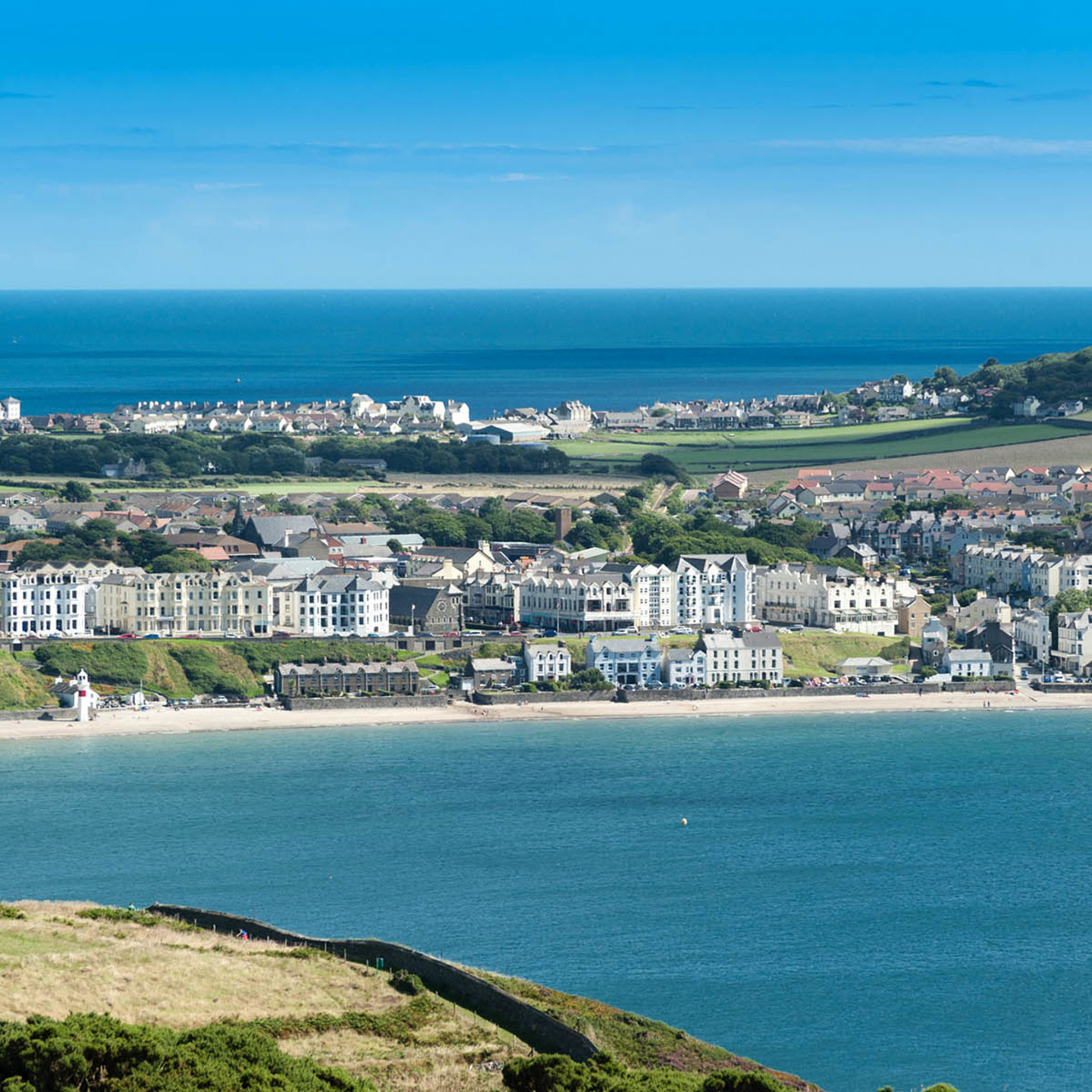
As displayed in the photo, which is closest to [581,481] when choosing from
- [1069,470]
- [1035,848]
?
[1069,470]

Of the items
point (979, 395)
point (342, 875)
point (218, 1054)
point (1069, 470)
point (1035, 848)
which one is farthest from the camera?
point (979, 395)

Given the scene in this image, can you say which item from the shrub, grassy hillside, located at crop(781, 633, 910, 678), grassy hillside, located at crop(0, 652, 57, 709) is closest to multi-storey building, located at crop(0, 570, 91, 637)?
grassy hillside, located at crop(0, 652, 57, 709)

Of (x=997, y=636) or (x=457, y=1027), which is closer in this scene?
(x=457, y=1027)

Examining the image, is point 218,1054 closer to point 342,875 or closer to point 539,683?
point 342,875

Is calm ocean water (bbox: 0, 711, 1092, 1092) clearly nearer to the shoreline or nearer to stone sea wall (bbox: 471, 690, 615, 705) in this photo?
the shoreline

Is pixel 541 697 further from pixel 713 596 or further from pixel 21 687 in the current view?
pixel 21 687

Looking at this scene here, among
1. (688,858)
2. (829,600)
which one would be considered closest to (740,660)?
(829,600)

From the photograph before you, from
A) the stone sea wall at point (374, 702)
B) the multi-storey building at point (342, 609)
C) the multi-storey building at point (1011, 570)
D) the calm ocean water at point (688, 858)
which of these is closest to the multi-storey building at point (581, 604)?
the multi-storey building at point (342, 609)
